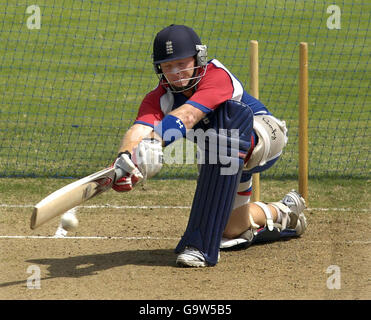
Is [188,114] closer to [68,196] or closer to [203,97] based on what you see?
[203,97]

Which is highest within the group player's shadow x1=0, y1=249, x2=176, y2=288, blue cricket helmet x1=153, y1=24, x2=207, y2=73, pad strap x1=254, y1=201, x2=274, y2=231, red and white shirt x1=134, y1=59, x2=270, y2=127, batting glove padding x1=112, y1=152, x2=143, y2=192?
blue cricket helmet x1=153, y1=24, x2=207, y2=73

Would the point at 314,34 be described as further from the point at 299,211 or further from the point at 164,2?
the point at 299,211

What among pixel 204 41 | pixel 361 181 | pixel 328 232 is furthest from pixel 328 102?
pixel 328 232

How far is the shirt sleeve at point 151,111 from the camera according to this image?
564cm

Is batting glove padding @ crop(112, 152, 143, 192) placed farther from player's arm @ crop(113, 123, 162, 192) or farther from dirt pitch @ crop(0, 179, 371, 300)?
dirt pitch @ crop(0, 179, 371, 300)

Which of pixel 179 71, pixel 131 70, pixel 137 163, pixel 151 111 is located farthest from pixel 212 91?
pixel 131 70

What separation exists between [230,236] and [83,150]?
4032 mm

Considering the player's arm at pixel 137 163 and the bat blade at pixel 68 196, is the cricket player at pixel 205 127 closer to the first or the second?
the player's arm at pixel 137 163

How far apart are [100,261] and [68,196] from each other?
3.88ft

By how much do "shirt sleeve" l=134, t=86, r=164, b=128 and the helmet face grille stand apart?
0.31m

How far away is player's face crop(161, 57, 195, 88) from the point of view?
5.60 metres

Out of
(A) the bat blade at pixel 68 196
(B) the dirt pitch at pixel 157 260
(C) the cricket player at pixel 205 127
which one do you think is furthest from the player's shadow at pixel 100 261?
(A) the bat blade at pixel 68 196

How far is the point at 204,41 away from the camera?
50.4 ft

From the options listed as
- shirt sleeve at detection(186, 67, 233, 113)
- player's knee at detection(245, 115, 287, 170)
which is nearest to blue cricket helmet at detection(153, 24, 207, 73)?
shirt sleeve at detection(186, 67, 233, 113)
